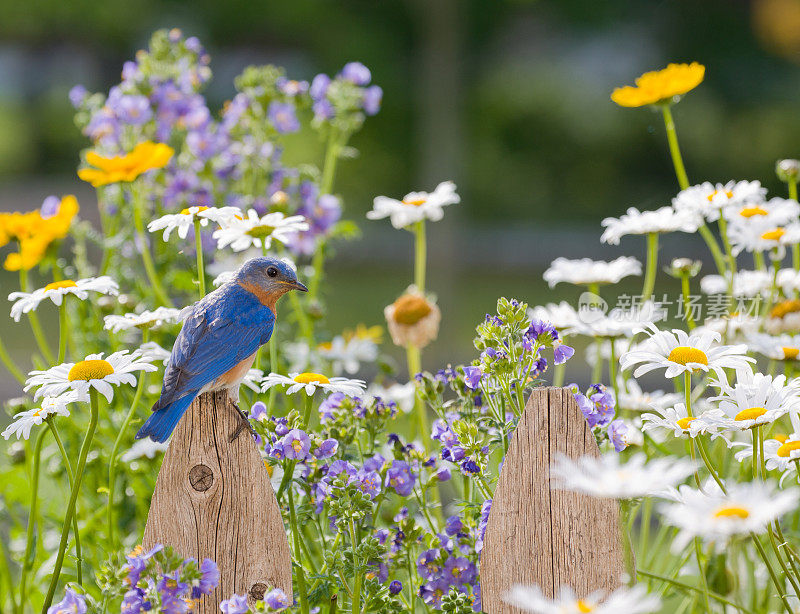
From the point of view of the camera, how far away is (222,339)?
43.1 inches

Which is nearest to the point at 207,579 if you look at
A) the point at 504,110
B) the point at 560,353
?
the point at 560,353

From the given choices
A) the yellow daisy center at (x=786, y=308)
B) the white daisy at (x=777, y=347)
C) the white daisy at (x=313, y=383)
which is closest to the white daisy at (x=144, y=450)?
the white daisy at (x=313, y=383)

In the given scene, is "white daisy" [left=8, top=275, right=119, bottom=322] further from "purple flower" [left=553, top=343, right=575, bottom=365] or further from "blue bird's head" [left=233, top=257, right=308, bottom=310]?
"purple flower" [left=553, top=343, right=575, bottom=365]

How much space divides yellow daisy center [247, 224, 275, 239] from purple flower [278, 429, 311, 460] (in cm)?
31

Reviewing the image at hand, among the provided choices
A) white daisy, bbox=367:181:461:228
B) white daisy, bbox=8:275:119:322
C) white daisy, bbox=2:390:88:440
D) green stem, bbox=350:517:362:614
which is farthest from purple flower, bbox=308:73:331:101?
green stem, bbox=350:517:362:614

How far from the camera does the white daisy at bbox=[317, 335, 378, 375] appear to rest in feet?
6.35

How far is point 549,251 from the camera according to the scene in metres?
9.64

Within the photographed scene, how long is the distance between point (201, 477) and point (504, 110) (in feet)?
29.3

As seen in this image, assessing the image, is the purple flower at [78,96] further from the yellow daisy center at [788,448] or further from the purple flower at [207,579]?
the yellow daisy center at [788,448]

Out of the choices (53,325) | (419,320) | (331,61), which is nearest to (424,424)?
(419,320)

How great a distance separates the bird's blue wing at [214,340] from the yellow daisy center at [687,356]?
510mm

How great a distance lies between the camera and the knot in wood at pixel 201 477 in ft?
3.77

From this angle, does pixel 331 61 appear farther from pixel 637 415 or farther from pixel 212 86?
pixel 637 415

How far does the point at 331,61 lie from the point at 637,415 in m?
7.38
